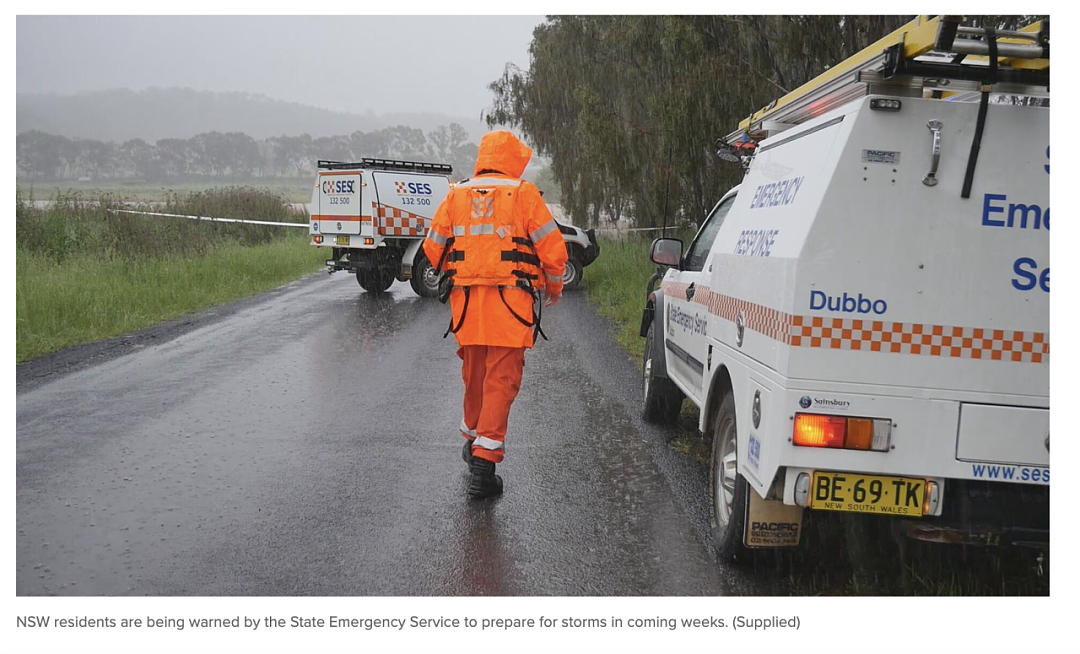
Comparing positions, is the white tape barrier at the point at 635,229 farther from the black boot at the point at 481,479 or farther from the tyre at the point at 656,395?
the black boot at the point at 481,479

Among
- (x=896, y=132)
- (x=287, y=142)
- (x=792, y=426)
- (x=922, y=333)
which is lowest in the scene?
(x=792, y=426)

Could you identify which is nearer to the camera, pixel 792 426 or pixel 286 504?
pixel 792 426

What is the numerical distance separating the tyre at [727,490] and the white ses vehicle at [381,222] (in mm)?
13213

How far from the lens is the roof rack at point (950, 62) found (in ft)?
10.5

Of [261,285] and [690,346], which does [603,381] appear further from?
[261,285]

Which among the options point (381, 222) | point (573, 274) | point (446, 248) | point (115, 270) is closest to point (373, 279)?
point (381, 222)

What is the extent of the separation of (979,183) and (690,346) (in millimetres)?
2660

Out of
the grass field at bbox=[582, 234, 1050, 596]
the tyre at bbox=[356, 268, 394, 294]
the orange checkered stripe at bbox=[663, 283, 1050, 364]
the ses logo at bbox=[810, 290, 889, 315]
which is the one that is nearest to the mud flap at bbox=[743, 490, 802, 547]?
the grass field at bbox=[582, 234, 1050, 596]

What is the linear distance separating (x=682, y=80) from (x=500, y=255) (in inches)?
432

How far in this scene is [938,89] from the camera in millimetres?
3426

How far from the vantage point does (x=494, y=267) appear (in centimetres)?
513

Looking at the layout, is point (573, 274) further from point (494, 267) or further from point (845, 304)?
point (845, 304)

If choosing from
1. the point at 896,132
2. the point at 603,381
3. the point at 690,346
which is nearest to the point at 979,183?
the point at 896,132
